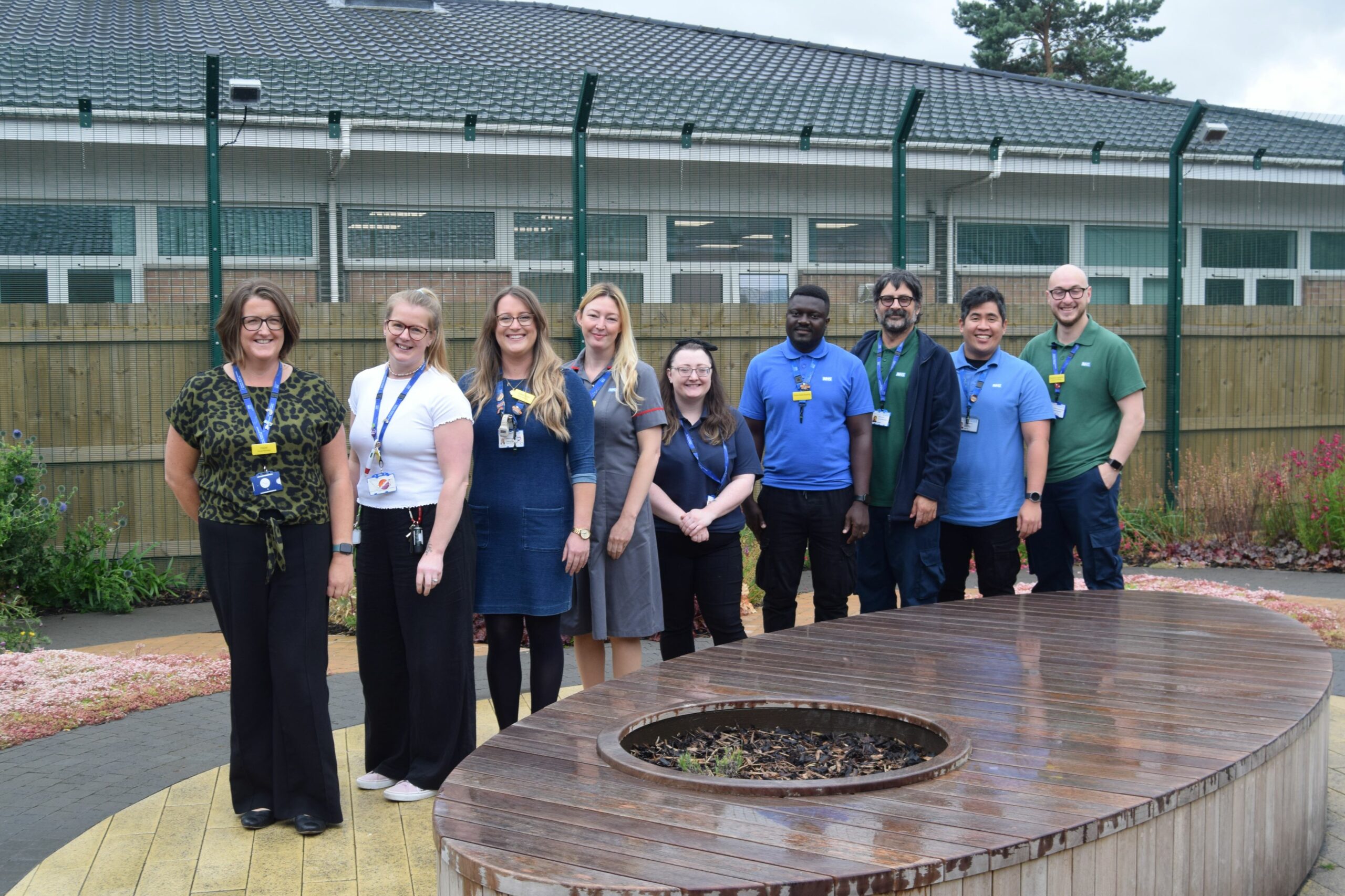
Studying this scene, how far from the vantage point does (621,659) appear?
5.03 metres

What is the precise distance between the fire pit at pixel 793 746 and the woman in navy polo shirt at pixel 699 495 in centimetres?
153

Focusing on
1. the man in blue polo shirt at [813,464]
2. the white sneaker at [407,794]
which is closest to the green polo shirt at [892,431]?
the man in blue polo shirt at [813,464]

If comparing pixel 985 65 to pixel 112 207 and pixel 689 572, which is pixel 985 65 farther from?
pixel 689 572

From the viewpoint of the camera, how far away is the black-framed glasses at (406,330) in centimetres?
432

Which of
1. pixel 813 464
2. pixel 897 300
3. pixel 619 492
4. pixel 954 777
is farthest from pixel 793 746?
pixel 897 300

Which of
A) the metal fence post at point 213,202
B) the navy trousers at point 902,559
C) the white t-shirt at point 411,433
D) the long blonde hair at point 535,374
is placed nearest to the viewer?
the white t-shirt at point 411,433

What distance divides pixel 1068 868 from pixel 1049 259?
9.60 meters

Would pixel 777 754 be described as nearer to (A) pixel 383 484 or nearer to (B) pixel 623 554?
(B) pixel 623 554

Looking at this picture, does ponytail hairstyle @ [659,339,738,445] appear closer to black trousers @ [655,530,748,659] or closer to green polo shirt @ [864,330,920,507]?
black trousers @ [655,530,748,659]

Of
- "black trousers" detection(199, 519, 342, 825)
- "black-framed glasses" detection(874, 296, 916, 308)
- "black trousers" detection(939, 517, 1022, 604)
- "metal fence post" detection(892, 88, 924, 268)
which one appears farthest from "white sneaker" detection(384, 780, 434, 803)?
"metal fence post" detection(892, 88, 924, 268)

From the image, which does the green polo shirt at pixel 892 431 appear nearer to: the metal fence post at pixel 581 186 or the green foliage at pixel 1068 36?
the metal fence post at pixel 581 186

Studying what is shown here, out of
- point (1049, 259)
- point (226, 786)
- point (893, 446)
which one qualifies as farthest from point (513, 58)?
point (226, 786)

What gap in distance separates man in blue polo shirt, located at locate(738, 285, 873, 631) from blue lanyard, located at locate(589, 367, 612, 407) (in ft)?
2.86

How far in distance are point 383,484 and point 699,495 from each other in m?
1.48
